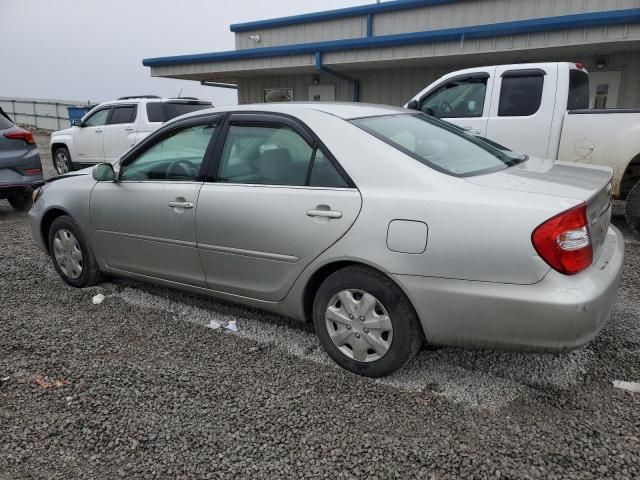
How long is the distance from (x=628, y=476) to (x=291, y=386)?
1.64 metres

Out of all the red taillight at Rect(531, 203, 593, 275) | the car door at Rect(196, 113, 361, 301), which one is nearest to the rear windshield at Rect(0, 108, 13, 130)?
the car door at Rect(196, 113, 361, 301)

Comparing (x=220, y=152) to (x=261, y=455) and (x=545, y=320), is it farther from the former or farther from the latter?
(x=545, y=320)

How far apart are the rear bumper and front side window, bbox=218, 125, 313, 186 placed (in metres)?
0.97

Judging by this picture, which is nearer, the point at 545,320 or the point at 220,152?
the point at 545,320

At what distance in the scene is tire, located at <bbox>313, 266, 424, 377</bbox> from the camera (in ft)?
8.89

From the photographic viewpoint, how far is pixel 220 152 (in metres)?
3.45

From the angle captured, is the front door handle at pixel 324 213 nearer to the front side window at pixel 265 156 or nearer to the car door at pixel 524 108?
the front side window at pixel 265 156

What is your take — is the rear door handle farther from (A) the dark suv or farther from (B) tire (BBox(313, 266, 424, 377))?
(A) the dark suv

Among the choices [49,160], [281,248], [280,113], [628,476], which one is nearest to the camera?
[628,476]

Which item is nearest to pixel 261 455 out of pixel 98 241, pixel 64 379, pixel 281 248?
pixel 281 248

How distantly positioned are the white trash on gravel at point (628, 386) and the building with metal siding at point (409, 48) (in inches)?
309

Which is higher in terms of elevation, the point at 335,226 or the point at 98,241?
the point at 335,226

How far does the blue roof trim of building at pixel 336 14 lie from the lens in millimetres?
13180

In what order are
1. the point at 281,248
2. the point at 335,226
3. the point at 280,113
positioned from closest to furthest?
1. the point at 335,226
2. the point at 281,248
3. the point at 280,113
